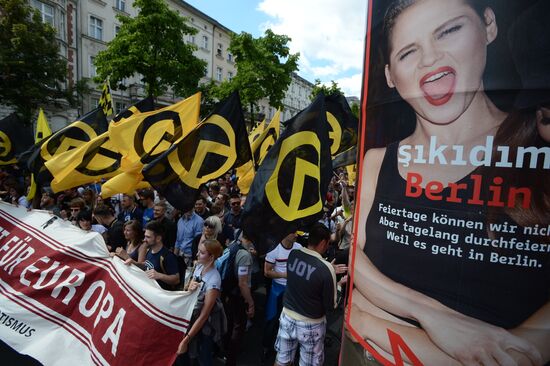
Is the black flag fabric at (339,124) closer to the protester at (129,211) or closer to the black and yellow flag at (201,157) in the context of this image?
the black and yellow flag at (201,157)

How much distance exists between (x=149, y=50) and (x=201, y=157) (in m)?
18.1

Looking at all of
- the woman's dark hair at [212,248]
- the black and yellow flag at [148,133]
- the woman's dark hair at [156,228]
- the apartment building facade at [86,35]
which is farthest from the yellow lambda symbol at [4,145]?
the apartment building facade at [86,35]

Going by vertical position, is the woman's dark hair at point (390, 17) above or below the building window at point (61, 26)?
below

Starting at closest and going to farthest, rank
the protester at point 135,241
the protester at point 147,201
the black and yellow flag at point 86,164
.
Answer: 1. the protester at point 135,241
2. the black and yellow flag at point 86,164
3. the protester at point 147,201

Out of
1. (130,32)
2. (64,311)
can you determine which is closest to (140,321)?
(64,311)

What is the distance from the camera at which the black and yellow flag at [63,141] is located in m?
6.18

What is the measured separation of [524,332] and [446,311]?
1.04ft

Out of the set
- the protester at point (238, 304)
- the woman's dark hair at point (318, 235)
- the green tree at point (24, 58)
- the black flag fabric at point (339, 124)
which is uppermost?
the green tree at point (24, 58)

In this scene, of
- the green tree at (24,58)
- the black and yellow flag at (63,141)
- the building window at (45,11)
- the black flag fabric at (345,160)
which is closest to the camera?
the black flag fabric at (345,160)

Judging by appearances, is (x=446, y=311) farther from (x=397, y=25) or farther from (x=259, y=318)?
(x=259, y=318)

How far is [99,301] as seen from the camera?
3.61 m

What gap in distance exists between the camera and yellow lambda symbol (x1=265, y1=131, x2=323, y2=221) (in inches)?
135

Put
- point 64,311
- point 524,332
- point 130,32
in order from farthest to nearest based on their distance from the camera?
point 130,32 → point 64,311 → point 524,332

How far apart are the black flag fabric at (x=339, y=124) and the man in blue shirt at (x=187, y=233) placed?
2800 mm
